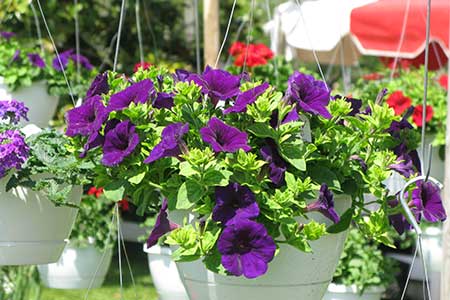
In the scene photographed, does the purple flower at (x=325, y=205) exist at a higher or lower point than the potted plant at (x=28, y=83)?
higher

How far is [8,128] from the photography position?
7.12 ft

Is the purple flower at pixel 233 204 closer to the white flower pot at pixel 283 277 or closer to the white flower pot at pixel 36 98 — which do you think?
the white flower pot at pixel 283 277

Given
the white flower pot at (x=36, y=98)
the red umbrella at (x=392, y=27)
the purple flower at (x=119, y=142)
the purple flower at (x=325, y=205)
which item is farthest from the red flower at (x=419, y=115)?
the purple flower at (x=119, y=142)

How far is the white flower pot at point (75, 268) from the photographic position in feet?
15.0

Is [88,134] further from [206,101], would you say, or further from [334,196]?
[334,196]

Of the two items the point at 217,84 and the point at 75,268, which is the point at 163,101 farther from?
the point at 75,268

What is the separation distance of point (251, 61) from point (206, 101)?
8.96 feet

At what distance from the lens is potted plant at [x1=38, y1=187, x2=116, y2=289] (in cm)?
458

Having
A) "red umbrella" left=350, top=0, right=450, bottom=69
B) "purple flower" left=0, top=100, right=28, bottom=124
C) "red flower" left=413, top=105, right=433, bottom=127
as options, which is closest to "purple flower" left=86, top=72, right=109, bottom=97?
"purple flower" left=0, top=100, right=28, bottom=124

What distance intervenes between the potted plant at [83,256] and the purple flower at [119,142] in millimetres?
2727

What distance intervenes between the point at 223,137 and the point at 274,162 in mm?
118

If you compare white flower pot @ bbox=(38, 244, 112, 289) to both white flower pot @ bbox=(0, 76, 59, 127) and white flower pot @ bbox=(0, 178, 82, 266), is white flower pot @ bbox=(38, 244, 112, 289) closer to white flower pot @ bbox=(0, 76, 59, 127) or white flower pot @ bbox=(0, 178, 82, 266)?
white flower pot @ bbox=(0, 76, 59, 127)

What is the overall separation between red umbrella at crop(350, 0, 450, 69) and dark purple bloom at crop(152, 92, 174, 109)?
3.15 meters

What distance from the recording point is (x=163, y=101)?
1.90m
